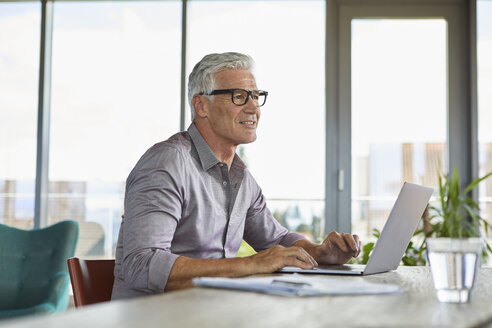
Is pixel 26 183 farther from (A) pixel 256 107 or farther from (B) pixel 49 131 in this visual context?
(A) pixel 256 107

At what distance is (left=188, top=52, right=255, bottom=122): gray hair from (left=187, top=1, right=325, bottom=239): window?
7.83 ft

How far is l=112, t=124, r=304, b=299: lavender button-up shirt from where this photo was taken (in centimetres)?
164

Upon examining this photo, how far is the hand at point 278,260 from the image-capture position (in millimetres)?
1518

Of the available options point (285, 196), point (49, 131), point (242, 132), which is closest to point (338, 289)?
point (242, 132)

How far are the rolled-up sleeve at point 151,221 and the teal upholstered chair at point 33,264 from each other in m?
2.15

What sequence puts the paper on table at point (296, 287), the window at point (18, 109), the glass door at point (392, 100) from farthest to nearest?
the window at point (18, 109)
the glass door at point (392, 100)
the paper on table at point (296, 287)

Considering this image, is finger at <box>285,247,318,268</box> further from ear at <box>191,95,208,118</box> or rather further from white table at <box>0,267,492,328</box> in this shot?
ear at <box>191,95,208,118</box>

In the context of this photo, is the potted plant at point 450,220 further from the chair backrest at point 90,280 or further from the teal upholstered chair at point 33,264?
the chair backrest at point 90,280

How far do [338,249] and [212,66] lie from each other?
75cm

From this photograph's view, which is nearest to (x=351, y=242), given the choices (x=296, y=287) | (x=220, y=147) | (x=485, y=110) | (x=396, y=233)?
(x=396, y=233)

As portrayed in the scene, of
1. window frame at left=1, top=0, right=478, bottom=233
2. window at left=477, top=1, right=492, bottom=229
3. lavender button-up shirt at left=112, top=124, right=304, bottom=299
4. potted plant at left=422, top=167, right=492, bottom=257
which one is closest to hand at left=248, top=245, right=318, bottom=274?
lavender button-up shirt at left=112, top=124, right=304, bottom=299

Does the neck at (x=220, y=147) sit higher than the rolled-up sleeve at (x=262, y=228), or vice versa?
the neck at (x=220, y=147)

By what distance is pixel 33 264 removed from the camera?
157 inches

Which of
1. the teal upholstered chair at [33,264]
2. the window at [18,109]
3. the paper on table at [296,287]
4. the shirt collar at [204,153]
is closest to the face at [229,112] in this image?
the shirt collar at [204,153]
